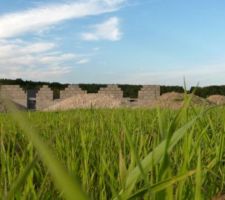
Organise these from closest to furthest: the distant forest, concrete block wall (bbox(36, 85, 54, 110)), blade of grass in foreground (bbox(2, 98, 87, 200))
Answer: blade of grass in foreground (bbox(2, 98, 87, 200)), concrete block wall (bbox(36, 85, 54, 110)), the distant forest

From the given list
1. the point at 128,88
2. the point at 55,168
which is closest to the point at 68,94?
the point at 128,88

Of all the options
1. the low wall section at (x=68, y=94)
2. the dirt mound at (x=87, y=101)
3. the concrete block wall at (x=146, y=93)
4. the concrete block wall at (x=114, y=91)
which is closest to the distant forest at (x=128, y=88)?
the low wall section at (x=68, y=94)

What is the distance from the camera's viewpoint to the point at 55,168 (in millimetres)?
314

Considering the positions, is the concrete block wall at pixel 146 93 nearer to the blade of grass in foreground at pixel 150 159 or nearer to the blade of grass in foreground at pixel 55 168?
the blade of grass in foreground at pixel 150 159

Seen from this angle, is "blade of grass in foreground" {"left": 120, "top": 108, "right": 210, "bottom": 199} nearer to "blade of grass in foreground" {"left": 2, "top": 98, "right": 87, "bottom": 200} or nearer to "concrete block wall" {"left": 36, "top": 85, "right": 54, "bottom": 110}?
"blade of grass in foreground" {"left": 2, "top": 98, "right": 87, "bottom": 200}

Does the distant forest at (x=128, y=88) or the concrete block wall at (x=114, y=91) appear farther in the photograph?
the distant forest at (x=128, y=88)

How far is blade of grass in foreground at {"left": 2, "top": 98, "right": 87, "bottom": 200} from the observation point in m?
0.31

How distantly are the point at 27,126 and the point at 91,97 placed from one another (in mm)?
14657

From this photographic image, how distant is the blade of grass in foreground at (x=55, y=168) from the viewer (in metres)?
0.31

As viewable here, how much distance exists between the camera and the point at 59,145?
217cm

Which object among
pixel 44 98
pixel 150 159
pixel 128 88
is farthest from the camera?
pixel 128 88

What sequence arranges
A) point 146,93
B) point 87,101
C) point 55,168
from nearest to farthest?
1. point 55,168
2. point 87,101
3. point 146,93

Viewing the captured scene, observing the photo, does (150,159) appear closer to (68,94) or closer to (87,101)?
(87,101)

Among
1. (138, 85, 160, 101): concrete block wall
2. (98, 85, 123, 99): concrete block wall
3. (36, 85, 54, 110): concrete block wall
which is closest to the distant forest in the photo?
(36, 85, 54, 110): concrete block wall
